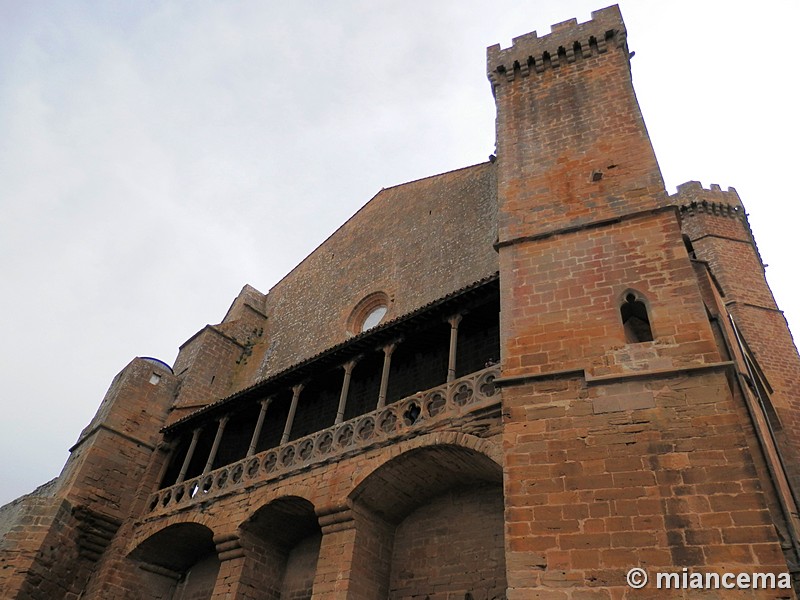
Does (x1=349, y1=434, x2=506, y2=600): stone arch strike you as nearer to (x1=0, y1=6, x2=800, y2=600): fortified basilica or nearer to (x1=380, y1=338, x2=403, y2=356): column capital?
(x1=0, y1=6, x2=800, y2=600): fortified basilica

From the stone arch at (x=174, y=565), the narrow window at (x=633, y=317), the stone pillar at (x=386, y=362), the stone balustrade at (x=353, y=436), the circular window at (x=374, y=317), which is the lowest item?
the stone arch at (x=174, y=565)

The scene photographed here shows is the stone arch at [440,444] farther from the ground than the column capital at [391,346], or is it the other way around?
the column capital at [391,346]

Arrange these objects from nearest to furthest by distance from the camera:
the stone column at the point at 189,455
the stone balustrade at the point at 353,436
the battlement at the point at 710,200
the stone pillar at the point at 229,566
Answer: the stone balustrade at the point at 353,436 < the stone pillar at the point at 229,566 < the stone column at the point at 189,455 < the battlement at the point at 710,200

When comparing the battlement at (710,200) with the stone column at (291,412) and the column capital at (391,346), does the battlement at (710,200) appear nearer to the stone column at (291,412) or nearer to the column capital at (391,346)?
the column capital at (391,346)

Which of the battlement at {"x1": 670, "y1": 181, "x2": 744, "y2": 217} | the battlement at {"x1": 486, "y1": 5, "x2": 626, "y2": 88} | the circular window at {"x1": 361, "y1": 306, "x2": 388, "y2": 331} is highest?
the battlement at {"x1": 670, "y1": 181, "x2": 744, "y2": 217}

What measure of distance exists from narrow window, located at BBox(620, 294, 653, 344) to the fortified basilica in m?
0.06

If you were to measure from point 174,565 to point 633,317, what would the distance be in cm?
1174

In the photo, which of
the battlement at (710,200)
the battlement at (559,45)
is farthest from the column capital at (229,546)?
the battlement at (710,200)

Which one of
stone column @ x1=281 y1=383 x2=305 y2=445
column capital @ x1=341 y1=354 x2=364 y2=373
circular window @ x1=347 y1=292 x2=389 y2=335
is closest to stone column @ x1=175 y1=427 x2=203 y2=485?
stone column @ x1=281 y1=383 x2=305 y2=445

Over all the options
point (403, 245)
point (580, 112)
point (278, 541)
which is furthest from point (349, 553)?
point (403, 245)

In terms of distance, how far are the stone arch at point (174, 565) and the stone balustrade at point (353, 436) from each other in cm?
69

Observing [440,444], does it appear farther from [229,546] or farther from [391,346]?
[229,546]

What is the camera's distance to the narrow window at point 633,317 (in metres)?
8.53

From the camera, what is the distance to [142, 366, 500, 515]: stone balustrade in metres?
9.27
